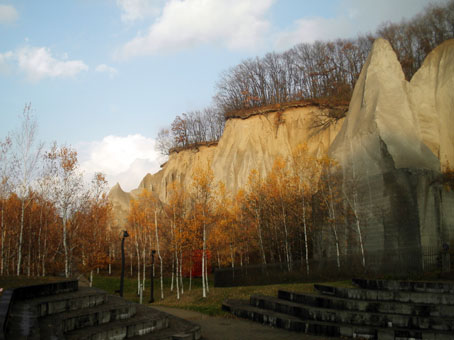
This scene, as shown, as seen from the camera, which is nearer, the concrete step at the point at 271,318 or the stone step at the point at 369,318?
the stone step at the point at 369,318

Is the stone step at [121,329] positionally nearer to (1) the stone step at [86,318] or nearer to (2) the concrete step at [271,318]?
(1) the stone step at [86,318]

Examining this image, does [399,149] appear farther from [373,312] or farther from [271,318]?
[271,318]

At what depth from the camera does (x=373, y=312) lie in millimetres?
Answer: 10516

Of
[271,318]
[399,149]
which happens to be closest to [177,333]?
[271,318]

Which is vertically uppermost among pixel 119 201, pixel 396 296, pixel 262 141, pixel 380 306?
pixel 262 141

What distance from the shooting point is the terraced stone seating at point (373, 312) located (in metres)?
9.12

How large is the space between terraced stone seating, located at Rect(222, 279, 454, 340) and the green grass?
9.16ft

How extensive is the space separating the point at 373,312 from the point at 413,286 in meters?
2.11

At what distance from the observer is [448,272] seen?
16.5 m

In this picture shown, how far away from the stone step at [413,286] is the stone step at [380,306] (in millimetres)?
1426

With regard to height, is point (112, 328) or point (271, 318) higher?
point (112, 328)

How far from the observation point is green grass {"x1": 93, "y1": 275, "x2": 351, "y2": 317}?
16.8 metres

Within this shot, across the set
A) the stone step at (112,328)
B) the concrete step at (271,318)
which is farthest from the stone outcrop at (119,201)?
the stone step at (112,328)

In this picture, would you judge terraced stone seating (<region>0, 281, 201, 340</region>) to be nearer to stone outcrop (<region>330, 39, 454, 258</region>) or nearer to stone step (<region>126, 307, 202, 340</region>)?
stone step (<region>126, 307, 202, 340</region>)
